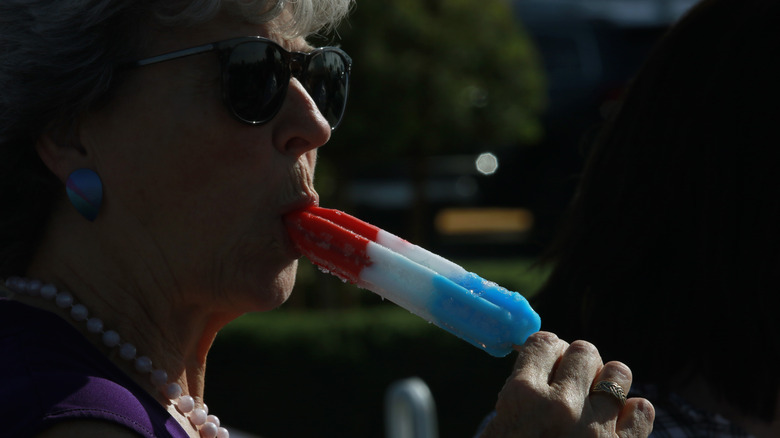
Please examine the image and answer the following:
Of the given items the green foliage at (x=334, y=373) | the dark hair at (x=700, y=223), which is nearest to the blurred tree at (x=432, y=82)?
the green foliage at (x=334, y=373)

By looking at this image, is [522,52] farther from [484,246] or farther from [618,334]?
[618,334]

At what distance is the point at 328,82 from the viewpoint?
2.22m

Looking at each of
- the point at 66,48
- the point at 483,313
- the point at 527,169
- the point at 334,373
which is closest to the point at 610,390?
the point at 483,313

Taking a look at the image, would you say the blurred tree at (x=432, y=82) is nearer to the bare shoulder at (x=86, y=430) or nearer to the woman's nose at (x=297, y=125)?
the woman's nose at (x=297, y=125)

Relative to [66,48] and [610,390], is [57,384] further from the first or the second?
[610,390]

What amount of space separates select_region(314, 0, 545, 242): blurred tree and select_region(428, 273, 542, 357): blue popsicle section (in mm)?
8318

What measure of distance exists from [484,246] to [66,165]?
14.1m

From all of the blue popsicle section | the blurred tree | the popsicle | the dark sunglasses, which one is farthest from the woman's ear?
the blurred tree

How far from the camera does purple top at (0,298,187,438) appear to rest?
1.55 m

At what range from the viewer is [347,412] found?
27.0 feet

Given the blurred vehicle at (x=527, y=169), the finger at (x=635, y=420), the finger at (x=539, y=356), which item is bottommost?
the blurred vehicle at (x=527, y=169)

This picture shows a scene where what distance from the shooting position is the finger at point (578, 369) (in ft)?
5.69

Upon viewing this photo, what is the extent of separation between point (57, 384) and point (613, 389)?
3.45 ft

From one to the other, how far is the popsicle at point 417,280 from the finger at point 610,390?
0.21 meters
